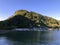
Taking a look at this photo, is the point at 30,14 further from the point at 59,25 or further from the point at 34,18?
the point at 59,25

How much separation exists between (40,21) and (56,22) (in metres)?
22.0

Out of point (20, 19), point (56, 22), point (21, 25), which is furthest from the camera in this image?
point (56, 22)

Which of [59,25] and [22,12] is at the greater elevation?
[22,12]

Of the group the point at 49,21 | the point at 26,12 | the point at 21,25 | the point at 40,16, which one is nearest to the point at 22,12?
the point at 26,12

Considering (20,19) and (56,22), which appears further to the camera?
(56,22)

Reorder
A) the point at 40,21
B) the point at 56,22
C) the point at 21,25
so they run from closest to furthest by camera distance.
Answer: the point at 21,25 → the point at 40,21 → the point at 56,22

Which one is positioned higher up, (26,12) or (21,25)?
(26,12)

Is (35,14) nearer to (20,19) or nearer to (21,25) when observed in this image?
(20,19)

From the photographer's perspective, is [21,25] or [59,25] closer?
[21,25]

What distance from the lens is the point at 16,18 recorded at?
495 feet

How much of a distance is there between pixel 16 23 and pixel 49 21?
47820 millimetres

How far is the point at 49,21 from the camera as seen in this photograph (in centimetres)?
17238

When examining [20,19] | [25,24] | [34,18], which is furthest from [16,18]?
[34,18]

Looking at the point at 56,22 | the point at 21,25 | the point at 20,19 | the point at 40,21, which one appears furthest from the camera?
the point at 56,22
